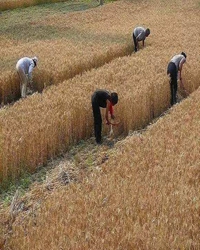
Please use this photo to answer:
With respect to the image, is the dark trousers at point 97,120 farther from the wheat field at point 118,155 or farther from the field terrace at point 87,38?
the field terrace at point 87,38

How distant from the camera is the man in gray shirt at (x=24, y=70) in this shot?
1261 cm

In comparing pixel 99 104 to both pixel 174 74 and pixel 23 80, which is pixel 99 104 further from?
pixel 23 80

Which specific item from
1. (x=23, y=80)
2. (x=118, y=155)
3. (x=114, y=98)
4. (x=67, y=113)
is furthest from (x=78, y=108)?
(x=23, y=80)

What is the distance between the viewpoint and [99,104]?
31.0ft

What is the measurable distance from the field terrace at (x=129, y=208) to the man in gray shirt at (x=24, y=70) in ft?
18.9

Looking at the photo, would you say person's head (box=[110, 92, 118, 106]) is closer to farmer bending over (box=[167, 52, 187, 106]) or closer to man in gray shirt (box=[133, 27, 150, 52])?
farmer bending over (box=[167, 52, 187, 106])

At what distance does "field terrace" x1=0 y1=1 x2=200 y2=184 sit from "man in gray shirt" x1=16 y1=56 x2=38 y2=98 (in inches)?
47.1

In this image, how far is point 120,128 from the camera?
34.0 feet

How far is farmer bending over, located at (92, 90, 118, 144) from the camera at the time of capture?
9.11 meters

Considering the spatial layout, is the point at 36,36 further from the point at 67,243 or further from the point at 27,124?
the point at 67,243

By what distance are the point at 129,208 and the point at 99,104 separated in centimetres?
413

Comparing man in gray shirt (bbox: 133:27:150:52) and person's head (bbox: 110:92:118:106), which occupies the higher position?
person's head (bbox: 110:92:118:106)

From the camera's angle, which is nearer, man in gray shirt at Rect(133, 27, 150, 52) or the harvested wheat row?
the harvested wheat row

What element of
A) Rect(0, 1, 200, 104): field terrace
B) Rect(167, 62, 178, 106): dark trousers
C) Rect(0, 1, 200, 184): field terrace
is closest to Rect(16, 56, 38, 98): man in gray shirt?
Rect(0, 1, 200, 104): field terrace
